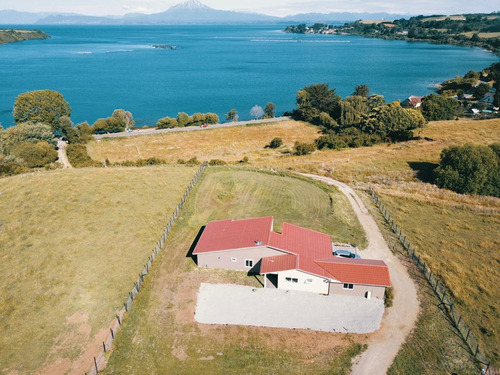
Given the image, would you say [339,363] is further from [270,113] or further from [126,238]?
[270,113]

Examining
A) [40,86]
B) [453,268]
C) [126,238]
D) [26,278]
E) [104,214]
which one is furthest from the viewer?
[40,86]

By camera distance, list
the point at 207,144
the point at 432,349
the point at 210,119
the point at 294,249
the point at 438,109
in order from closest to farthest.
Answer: the point at 432,349
the point at 294,249
the point at 207,144
the point at 438,109
the point at 210,119

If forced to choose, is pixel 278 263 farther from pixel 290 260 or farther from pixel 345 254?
pixel 345 254

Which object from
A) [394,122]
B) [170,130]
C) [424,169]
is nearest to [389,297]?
[424,169]

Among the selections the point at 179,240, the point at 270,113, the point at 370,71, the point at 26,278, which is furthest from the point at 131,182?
the point at 370,71

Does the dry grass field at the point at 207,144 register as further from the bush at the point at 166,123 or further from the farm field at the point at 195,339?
the farm field at the point at 195,339

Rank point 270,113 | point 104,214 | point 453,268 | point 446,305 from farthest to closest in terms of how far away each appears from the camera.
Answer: point 270,113 < point 104,214 < point 453,268 < point 446,305

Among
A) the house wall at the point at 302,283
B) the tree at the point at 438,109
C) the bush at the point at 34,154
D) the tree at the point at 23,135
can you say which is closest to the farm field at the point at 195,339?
the house wall at the point at 302,283
